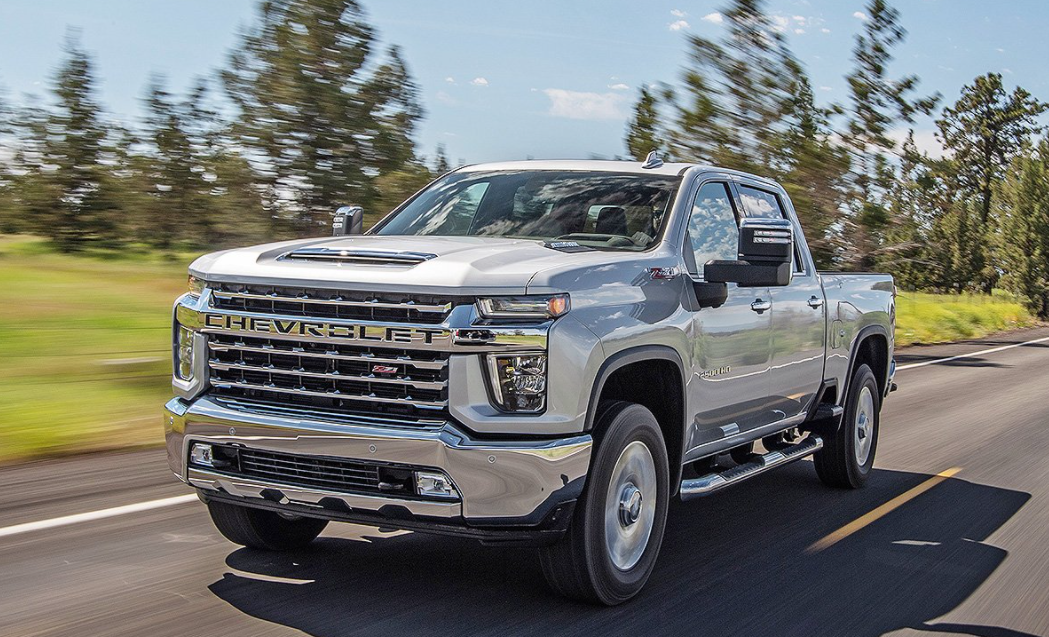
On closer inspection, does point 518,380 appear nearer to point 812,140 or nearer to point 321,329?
point 321,329

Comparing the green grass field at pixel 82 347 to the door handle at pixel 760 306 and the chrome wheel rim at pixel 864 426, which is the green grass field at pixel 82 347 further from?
the chrome wheel rim at pixel 864 426

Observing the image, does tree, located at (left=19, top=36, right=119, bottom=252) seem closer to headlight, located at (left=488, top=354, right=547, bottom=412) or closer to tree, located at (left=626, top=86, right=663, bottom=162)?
tree, located at (left=626, top=86, right=663, bottom=162)

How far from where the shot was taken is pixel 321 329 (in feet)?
14.8

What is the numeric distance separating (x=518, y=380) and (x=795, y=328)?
297cm

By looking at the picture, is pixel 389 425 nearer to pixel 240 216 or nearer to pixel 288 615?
pixel 288 615

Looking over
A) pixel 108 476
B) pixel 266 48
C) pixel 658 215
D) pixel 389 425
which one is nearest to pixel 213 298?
pixel 389 425

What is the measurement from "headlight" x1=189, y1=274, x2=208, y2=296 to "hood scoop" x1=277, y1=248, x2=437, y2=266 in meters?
0.36

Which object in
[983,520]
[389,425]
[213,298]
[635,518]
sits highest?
[213,298]

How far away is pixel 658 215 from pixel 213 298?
2.23m

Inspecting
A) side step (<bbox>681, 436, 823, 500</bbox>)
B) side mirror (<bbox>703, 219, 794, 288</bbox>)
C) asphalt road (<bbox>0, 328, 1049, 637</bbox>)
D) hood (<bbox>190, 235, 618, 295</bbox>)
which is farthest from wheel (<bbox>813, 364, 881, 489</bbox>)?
hood (<bbox>190, 235, 618, 295</bbox>)

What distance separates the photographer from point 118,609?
468 cm

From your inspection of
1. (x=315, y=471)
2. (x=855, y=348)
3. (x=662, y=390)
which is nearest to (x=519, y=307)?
(x=315, y=471)

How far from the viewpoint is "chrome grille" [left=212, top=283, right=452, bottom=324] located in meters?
4.38

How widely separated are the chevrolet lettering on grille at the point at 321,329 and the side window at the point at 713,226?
1.92 m
